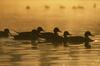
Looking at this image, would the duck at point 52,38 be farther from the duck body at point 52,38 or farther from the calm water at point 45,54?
the calm water at point 45,54

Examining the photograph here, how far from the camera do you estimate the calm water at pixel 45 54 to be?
12109 mm

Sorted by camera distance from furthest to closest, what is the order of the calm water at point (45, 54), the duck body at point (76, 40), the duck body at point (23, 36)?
the duck body at point (23, 36) → the duck body at point (76, 40) → the calm water at point (45, 54)

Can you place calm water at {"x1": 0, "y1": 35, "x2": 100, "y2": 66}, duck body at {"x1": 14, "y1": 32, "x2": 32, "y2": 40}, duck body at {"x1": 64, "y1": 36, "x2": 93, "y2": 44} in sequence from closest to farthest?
calm water at {"x1": 0, "y1": 35, "x2": 100, "y2": 66}
duck body at {"x1": 64, "y1": 36, "x2": 93, "y2": 44}
duck body at {"x1": 14, "y1": 32, "x2": 32, "y2": 40}

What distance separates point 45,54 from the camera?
43.4 feet

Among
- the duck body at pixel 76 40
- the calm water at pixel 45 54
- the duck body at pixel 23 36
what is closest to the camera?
the calm water at pixel 45 54

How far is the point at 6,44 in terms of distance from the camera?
563 inches

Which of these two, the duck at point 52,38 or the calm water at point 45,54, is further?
the duck at point 52,38

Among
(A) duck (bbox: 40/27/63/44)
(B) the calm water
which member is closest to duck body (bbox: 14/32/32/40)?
(B) the calm water

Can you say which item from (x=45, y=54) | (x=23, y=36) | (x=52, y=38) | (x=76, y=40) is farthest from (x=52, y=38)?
(x=45, y=54)

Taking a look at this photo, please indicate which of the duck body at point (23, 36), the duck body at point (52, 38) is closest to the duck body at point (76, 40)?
the duck body at point (52, 38)

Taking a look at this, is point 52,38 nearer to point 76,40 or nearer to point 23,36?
point 76,40

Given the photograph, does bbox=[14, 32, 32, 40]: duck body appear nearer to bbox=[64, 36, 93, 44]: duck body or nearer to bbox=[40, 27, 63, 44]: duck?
bbox=[40, 27, 63, 44]: duck

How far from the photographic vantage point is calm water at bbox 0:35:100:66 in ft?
39.7

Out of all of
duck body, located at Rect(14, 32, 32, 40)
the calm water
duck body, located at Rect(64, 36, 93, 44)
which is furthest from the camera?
duck body, located at Rect(14, 32, 32, 40)
